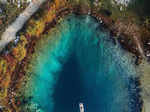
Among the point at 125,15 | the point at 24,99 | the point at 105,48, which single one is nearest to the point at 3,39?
the point at 24,99

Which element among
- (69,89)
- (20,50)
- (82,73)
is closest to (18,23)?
(20,50)

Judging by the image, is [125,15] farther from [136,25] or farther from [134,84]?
[134,84]

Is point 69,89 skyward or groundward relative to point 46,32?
groundward

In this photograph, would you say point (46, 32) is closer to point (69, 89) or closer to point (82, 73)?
point (82, 73)

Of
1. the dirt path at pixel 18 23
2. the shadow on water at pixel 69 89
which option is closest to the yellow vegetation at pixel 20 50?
the dirt path at pixel 18 23

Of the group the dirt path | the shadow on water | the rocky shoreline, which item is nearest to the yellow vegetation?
the rocky shoreline

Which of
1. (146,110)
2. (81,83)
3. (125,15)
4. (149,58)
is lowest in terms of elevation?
(146,110)

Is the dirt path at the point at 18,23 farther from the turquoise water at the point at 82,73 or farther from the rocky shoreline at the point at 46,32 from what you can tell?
the turquoise water at the point at 82,73

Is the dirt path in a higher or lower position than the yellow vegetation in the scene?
higher

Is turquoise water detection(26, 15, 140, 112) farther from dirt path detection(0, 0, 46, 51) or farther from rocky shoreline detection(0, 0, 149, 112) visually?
dirt path detection(0, 0, 46, 51)
